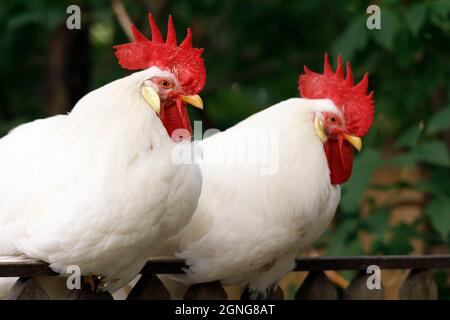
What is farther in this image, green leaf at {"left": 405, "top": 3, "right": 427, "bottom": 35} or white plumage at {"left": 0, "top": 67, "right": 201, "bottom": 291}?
green leaf at {"left": 405, "top": 3, "right": 427, "bottom": 35}

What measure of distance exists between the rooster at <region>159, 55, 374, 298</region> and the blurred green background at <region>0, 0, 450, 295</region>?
0.85 m

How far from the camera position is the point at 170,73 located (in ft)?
10.3

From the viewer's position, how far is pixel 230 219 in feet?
10.9

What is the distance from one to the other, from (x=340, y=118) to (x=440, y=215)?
1.19 metres

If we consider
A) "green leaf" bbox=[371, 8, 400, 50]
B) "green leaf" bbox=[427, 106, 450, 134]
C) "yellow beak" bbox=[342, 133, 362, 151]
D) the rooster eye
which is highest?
"green leaf" bbox=[371, 8, 400, 50]

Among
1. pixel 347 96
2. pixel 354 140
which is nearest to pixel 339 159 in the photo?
pixel 354 140

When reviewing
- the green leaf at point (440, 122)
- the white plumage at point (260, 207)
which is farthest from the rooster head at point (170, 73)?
the green leaf at point (440, 122)

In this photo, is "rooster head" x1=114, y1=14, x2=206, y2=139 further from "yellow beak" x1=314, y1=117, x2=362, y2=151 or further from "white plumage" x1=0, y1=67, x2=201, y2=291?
"yellow beak" x1=314, y1=117, x2=362, y2=151

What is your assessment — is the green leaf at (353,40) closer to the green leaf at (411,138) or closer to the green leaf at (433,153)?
the green leaf at (411,138)

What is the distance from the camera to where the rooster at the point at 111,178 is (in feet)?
9.25

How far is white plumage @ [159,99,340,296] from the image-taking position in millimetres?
3297

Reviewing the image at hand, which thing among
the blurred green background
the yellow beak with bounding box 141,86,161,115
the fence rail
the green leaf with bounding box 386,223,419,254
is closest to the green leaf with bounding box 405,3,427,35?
the blurred green background

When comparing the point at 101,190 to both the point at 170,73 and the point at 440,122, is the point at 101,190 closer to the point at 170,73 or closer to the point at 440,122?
the point at 170,73
